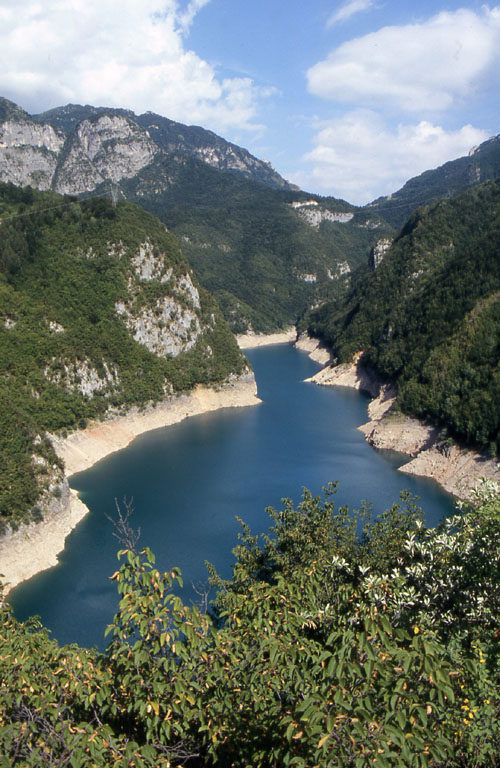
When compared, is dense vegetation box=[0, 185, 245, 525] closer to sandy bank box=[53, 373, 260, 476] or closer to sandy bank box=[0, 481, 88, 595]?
sandy bank box=[53, 373, 260, 476]

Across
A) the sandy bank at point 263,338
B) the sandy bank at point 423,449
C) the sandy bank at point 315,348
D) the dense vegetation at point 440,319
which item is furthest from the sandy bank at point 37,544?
the sandy bank at point 263,338

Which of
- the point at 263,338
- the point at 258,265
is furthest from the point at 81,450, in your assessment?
the point at 258,265

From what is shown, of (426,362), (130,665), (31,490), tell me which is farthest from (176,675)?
(426,362)

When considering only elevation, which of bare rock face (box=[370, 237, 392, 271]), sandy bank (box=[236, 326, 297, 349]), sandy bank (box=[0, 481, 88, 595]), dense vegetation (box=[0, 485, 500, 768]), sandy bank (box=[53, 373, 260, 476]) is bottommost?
sandy bank (box=[0, 481, 88, 595])

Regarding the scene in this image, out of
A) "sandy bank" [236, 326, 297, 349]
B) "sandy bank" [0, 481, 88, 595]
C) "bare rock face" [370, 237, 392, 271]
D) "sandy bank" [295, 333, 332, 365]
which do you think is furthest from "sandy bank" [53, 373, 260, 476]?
"sandy bank" [236, 326, 297, 349]

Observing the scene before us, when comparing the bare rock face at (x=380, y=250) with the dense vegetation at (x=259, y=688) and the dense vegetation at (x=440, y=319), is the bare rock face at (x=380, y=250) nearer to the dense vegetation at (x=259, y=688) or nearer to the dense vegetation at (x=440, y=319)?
the dense vegetation at (x=440, y=319)

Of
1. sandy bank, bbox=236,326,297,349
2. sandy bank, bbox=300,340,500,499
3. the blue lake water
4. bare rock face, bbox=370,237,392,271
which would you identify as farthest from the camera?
sandy bank, bbox=236,326,297,349
